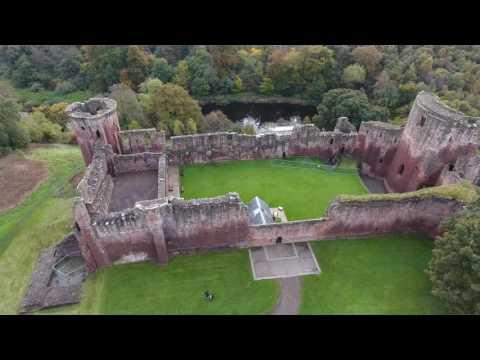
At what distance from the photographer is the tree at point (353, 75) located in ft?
185

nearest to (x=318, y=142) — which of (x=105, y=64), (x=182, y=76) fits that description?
(x=182, y=76)

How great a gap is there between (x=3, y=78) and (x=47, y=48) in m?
10.1

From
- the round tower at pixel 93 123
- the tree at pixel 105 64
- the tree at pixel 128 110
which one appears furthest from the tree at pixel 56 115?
the round tower at pixel 93 123

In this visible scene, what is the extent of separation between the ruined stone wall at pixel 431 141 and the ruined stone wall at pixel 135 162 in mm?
21597

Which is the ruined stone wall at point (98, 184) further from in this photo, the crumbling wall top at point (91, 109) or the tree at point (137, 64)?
the tree at point (137, 64)

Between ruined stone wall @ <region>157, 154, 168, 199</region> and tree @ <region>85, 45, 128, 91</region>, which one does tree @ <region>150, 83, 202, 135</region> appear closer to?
ruined stone wall @ <region>157, 154, 168, 199</region>

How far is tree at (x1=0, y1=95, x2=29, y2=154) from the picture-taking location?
37031mm

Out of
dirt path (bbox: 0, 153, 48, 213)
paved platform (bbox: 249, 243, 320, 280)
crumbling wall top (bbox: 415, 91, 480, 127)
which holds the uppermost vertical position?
crumbling wall top (bbox: 415, 91, 480, 127)

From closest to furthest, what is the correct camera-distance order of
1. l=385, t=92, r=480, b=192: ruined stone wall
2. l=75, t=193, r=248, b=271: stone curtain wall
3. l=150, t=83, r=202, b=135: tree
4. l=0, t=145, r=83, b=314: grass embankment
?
l=75, t=193, r=248, b=271: stone curtain wall → l=0, t=145, r=83, b=314: grass embankment → l=385, t=92, r=480, b=192: ruined stone wall → l=150, t=83, r=202, b=135: tree

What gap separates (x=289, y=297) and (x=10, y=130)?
3561cm

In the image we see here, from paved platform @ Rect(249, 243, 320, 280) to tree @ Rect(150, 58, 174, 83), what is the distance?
145 feet

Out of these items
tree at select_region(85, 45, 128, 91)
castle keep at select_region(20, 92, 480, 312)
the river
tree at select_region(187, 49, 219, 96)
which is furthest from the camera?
the river

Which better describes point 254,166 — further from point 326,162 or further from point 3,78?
point 3,78

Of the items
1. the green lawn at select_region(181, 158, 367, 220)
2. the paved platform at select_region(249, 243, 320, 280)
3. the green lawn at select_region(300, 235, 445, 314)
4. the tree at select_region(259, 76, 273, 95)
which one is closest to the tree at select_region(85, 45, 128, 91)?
the tree at select_region(259, 76, 273, 95)
